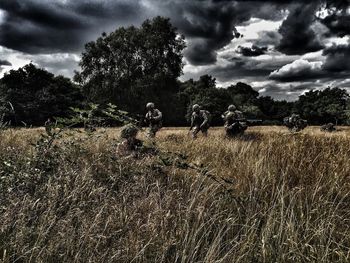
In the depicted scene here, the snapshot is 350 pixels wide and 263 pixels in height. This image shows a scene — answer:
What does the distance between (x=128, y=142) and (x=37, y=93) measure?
5293cm

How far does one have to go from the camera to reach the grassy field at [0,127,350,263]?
3504 millimetres

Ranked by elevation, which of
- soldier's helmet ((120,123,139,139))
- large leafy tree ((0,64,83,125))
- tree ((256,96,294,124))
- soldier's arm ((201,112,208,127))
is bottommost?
tree ((256,96,294,124))

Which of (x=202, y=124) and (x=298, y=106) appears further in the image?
(x=298, y=106)

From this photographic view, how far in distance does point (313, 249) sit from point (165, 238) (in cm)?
121

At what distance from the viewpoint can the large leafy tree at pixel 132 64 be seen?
2058 inches

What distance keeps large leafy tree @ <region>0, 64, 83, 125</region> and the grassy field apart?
47.2 m

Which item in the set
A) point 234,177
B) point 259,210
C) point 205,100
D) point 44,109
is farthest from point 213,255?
point 205,100

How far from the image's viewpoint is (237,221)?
428 cm

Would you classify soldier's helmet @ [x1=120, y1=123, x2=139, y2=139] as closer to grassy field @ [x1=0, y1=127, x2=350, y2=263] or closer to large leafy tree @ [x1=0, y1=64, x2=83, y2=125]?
grassy field @ [x1=0, y1=127, x2=350, y2=263]

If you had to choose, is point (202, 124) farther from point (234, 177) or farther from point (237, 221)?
point (237, 221)

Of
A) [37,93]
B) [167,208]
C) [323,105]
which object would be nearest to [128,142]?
[167,208]

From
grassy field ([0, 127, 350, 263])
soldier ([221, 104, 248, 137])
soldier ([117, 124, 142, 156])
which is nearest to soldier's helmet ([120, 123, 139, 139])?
soldier ([117, 124, 142, 156])

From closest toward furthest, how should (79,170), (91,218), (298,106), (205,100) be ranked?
1. (91,218)
2. (79,170)
3. (205,100)
4. (298,106)

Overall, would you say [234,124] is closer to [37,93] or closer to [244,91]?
[37,93]
